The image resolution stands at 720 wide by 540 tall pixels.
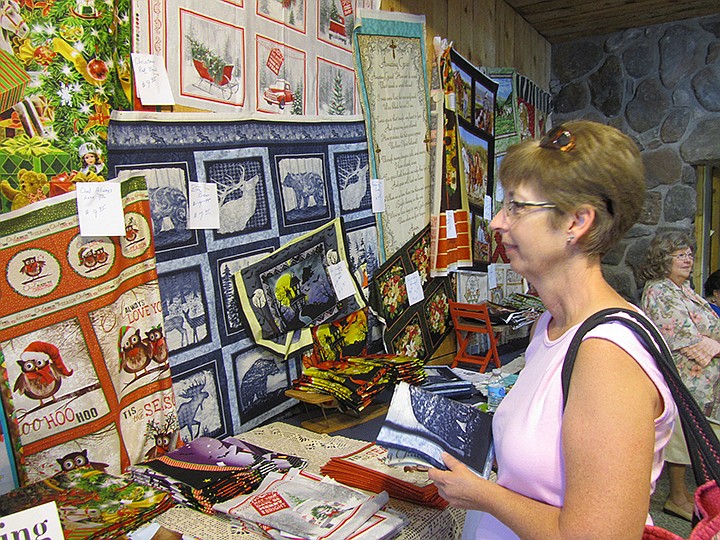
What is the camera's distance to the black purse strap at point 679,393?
0.90m

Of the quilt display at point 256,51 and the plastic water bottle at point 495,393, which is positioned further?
the plastic water bottle at point 495,393

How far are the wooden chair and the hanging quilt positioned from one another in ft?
1.69

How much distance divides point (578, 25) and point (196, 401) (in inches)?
162

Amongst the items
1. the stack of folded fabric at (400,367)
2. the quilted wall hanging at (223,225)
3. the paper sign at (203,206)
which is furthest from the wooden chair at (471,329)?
the paper sign at (203,206)

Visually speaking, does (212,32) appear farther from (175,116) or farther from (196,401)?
(196,401)

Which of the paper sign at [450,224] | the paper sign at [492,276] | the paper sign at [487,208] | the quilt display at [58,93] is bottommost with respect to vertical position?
the paper sign at [492,276]

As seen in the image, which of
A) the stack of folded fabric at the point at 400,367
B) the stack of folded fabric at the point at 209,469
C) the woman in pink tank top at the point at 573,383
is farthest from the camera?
the stack of folded fabric at the point at 400,367

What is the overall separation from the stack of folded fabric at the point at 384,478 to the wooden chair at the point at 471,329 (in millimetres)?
1542

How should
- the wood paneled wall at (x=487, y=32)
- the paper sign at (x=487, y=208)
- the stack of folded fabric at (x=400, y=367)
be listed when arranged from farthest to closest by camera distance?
the paper sign at (x=487, y=208)
the wood paneled wall at (x=487, y=32)
the stack of folded fabric at (x=400, y=367)

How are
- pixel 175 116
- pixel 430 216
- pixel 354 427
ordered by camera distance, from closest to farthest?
pixel 175 116 < pixel 354 427 < pixel 430 216

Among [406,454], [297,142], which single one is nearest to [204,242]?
[297,142]

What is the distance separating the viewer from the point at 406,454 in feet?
3.96

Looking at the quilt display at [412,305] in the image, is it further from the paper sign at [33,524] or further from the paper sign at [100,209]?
the paper sign at [33,524]

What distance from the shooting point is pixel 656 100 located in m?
4.61
